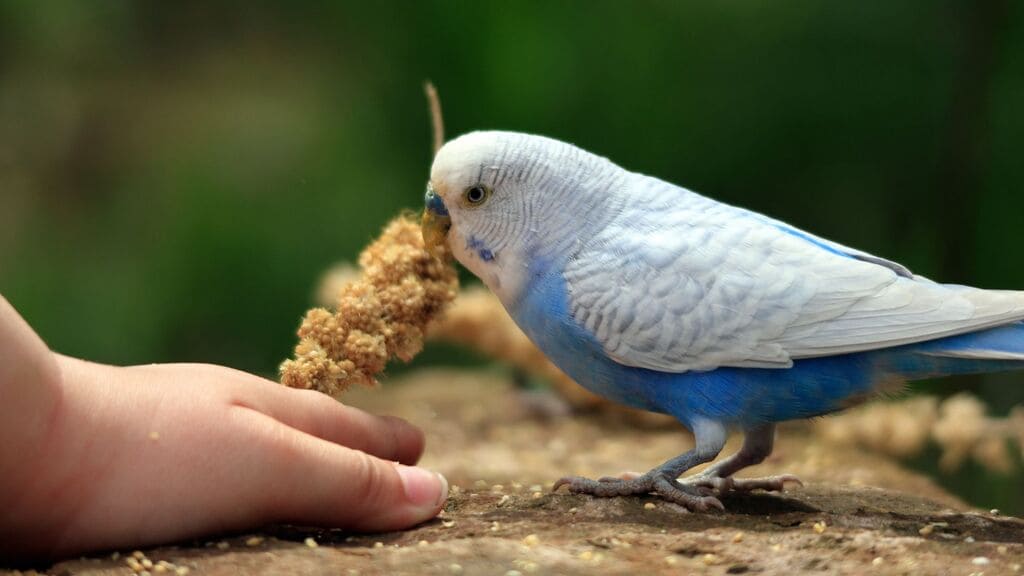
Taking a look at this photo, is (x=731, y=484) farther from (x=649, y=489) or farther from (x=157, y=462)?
(x=157, y=462)

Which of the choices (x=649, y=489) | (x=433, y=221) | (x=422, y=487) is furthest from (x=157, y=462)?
(x=649, y=489)

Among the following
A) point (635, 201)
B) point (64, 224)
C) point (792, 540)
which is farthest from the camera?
point (64, 224)

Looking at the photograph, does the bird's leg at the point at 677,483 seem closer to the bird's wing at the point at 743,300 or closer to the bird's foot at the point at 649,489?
the bird's foot at the point at 649,489

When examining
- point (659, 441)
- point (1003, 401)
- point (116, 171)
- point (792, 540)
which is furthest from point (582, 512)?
point (116, 171)

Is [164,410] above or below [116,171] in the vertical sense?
below

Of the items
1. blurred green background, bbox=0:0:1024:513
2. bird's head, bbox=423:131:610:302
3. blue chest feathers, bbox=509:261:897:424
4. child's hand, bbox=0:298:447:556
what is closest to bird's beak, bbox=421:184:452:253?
bird's head, bbox=423:131:610:302

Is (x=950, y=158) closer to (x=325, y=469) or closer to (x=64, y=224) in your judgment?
(x=325, y=469)
